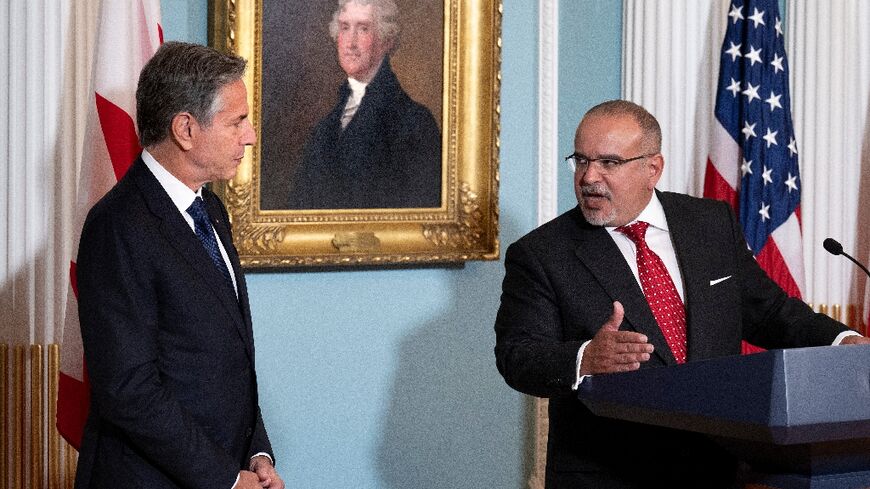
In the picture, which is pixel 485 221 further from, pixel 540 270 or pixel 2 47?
pixel 2 47

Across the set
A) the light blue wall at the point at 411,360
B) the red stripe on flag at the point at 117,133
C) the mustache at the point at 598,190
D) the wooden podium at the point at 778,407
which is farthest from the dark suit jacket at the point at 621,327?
the light blue wall at the point at 411,360

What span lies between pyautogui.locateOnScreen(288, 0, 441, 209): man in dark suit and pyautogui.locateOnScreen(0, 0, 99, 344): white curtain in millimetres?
892

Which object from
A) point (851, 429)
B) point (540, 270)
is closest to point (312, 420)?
point (540, 270)

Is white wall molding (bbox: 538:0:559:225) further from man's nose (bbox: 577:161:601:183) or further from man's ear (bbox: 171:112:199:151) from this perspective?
man's ear (bbox: 171:112:199:151)

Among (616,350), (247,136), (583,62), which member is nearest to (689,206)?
(616,350)

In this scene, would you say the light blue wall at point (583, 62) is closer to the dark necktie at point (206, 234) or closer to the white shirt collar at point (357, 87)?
the white shirt collar at point (357, 87)

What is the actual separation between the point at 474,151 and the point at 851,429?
2750 mm

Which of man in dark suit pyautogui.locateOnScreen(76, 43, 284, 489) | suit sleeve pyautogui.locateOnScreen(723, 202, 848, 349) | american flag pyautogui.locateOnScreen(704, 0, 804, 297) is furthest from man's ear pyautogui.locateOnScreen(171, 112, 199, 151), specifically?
american flag pyautogui.locateOnScreen(704, 0, 804, 297)

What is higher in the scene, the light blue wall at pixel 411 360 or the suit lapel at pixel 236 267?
the suit lapel at pixel 236 267

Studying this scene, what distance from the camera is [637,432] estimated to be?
10.2 feet

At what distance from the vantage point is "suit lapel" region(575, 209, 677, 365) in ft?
10.1

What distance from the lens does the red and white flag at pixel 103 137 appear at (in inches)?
142

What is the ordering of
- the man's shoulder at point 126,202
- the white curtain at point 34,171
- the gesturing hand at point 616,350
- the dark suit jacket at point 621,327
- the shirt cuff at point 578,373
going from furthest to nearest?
1. the white curtain at point 34,171
2. the dark suit jacket at point 621,327
3. the shirt cuff at point 578,373
4. the man's shoulder at point 126,202
5. the gesturing hand at point 616,350

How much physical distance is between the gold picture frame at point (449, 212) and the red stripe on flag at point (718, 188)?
1.00 metres
